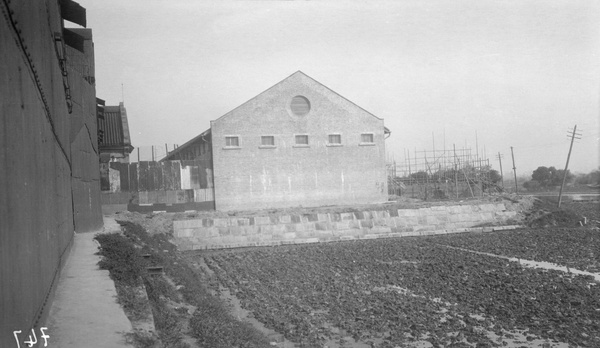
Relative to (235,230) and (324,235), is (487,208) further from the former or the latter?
(235,230)

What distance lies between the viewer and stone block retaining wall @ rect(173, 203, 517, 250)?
23625 mm

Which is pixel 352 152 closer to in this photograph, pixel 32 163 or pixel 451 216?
pixel 451 216

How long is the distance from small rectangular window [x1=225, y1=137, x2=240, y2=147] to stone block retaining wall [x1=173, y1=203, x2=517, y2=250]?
620 cm

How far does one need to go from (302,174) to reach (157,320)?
23.4m

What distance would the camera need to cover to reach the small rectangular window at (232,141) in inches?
1154

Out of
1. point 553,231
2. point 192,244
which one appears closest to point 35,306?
point 192,244

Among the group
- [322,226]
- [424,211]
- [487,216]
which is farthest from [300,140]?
[487,216]

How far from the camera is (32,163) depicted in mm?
3379

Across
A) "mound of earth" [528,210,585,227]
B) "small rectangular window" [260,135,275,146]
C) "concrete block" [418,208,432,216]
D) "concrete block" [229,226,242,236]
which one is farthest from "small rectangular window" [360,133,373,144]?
"concrete block" [229,226,242,236]

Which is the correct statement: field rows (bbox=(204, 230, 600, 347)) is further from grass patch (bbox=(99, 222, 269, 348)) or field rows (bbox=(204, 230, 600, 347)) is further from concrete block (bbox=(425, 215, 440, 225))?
concrete block (bbox=(425, 215, 440, 225))

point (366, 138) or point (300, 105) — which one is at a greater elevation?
point (300, 105)

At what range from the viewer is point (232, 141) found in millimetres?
29453

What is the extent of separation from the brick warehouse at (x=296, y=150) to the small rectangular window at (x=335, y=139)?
0.06 m

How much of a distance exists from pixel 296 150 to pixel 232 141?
3781 mm
